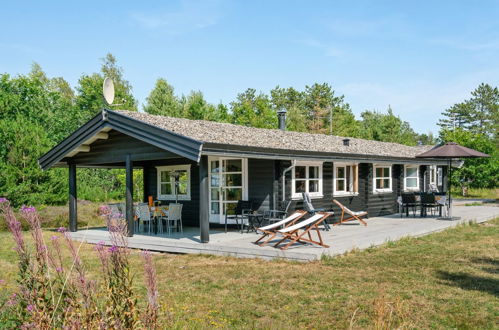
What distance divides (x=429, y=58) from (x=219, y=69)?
12785 millimetres

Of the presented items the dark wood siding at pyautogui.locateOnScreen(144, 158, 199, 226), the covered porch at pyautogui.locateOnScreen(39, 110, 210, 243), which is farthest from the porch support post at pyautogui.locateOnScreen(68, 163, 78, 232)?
the dark wood siding at pyautogui.locateOnScreen(144, 158, 199, 226)

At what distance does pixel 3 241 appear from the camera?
1151 centimetres

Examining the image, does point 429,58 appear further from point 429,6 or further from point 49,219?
point 49,219

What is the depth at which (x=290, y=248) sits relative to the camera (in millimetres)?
8648

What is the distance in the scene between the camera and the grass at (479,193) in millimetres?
25694

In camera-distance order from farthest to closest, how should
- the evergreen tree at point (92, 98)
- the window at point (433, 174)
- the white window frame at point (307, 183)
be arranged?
the evergreen tree at point (92, 98)
the window at point (433, 174)
the white window frame at point (307, 183)

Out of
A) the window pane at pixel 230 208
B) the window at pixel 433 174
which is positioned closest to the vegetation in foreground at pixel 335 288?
the window pane at pixel 230 208

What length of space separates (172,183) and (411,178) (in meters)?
9.64

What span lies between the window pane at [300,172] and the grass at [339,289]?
12.6ft

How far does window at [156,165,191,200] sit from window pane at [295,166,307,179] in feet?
10.4

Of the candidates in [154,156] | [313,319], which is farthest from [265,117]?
[313,319]

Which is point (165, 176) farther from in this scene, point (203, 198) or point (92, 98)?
point (92, 98)

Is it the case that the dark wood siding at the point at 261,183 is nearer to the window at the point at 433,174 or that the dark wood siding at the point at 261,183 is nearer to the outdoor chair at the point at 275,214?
the outdoor chair at the point at 275,214

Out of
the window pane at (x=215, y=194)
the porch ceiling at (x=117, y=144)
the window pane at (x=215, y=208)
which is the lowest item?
the window pane at (x=215, y=208)
